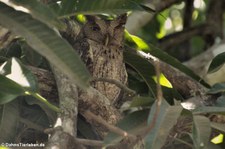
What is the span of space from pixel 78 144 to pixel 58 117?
119 millimetres

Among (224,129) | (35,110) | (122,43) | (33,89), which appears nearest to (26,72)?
(33,89)

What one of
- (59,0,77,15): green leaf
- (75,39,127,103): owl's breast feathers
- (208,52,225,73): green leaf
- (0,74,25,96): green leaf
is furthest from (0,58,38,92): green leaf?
(208,52,225,73): green leaf

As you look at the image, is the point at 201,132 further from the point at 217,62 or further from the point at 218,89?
the point at 217,62

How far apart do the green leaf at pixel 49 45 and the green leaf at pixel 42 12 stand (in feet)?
0.20

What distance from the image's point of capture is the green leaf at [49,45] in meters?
1.58

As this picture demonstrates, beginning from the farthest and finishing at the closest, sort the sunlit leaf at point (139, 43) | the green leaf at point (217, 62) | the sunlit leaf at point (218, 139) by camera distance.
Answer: the sunlit leaf at point (139, 43) → the green leaf at point (217, 62) → the sunlit leaf at point (218, 139)

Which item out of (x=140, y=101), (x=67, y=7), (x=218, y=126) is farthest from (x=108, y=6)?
(x=218, y=126)

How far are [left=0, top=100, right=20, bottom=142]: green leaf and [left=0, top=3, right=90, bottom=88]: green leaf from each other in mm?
492

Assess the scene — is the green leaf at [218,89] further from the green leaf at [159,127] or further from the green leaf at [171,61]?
the green leaf at [159,127]

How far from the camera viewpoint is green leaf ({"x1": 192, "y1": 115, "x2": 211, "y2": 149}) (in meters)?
1.85

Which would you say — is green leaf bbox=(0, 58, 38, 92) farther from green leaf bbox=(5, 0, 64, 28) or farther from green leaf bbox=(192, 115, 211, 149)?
green leaf bbox=(192, 115, 211, 149)

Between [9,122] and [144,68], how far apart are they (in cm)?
76

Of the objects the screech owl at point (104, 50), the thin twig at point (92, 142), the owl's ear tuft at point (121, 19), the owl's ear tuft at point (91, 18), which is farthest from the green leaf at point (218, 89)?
the thin twig at point (92, 142)

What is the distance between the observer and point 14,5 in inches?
64.1
